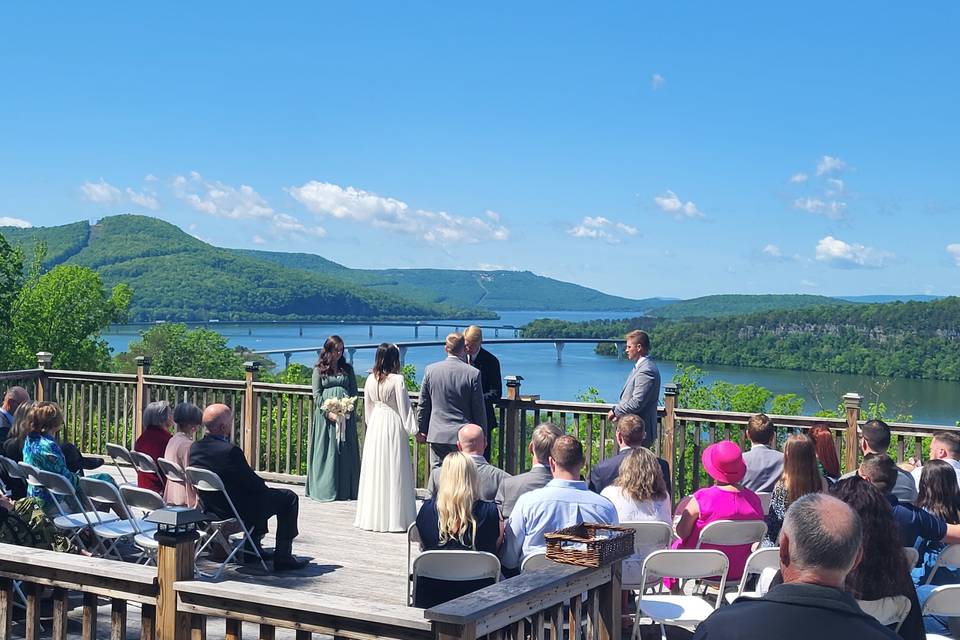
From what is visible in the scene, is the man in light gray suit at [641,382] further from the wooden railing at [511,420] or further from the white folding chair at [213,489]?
the white folding chair at [213,489]

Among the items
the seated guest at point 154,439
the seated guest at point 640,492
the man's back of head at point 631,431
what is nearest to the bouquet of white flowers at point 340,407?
the seated guest at point 154,439

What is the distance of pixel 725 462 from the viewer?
5379 millimetres

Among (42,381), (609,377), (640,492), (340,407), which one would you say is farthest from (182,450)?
(609,377)

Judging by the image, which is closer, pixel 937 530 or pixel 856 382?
pixel 937 530

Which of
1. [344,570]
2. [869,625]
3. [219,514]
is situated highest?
[869,625]

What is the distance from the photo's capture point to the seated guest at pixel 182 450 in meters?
6.67

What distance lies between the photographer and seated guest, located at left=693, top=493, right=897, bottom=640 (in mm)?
2307

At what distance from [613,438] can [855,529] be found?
683 cm

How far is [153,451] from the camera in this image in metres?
7.39

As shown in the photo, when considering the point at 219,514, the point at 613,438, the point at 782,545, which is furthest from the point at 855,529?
the point at 613,438

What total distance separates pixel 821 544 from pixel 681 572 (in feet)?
7.52

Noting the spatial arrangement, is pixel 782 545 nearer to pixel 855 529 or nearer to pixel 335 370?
pixel 855 529

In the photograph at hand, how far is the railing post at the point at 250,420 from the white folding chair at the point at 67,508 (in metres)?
3.71

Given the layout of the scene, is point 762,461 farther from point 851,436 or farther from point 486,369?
point 486,369
